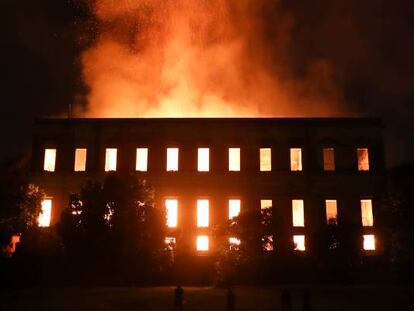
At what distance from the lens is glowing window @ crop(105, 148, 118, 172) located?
1752 inches

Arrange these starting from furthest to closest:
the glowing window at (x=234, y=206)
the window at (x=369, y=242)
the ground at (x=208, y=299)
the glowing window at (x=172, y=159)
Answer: the glowing window at (x=172, y=159) < the glowing window at (x=234, y=206) < the window at (x=369, y=242) < the ground at (x=208, y=299)

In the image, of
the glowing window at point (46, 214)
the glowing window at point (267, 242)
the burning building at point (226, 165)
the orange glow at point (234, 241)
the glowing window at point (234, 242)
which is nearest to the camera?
the glowing window at point (234, 242)

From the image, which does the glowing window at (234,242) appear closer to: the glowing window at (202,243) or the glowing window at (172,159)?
the glowing window at (202,243)

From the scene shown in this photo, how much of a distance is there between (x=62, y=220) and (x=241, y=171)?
1724 cm

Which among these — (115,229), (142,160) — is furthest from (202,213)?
(115,229)

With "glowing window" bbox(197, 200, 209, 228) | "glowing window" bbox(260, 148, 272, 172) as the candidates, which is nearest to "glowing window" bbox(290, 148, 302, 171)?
"glowing window" bbox(260, 148, 272, 172)

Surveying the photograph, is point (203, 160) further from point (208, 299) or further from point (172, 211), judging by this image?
point (208, 299)

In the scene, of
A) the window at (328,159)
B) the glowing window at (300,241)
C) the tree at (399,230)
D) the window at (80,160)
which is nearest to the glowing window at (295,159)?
the window at (328,159)

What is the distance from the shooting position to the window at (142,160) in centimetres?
4434

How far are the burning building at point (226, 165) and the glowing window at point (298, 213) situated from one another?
0.09 meters

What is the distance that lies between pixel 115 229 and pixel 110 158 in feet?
43.0

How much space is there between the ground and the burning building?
34.3 feet

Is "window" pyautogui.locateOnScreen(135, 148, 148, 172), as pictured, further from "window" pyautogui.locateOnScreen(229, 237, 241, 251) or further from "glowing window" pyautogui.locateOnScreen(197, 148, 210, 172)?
"window" pyautogui.locateOnScreen(229, 237, 241, 251)

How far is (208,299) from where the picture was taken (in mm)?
27141
